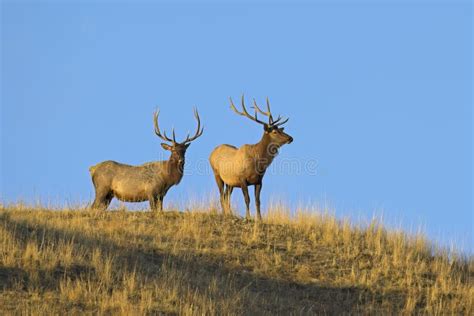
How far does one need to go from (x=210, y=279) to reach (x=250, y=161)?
20.4 feet

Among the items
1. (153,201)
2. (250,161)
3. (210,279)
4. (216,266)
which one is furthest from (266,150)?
(210,279)

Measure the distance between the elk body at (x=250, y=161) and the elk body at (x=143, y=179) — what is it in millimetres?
1082

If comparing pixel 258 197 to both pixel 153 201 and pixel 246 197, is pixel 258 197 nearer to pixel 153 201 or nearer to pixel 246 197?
pixel 246 197

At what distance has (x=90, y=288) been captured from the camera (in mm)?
10727

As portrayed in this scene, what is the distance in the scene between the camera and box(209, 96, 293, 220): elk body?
18.2 m

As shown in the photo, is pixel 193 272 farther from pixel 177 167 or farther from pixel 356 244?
pixel 177 167

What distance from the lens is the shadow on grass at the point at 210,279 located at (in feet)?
37.2

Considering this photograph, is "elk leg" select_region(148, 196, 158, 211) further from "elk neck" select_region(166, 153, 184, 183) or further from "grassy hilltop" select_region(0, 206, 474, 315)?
"grassy hilltop" select_region(0, 206, 474, 315)

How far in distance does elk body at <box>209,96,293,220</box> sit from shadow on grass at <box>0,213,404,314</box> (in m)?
4.77

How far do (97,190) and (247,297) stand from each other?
7.57m

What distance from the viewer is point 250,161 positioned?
18.2 meters

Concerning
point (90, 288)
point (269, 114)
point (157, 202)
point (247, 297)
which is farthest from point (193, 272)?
point (269, 114)

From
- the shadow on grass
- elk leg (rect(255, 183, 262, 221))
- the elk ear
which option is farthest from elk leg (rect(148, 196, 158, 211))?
the shadow on grass

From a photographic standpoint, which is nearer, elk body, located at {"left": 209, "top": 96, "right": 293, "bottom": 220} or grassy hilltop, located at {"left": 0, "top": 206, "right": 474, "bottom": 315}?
grassy hilltop, located at {"left": 0, "top": 206, "right": 474, "bottom": 315}
